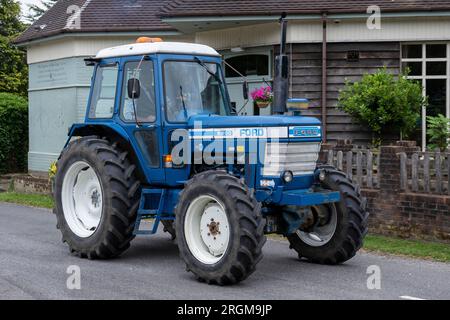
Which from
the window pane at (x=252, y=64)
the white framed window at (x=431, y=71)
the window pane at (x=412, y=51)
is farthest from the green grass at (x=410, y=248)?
the window pane at (x=252, y=64)

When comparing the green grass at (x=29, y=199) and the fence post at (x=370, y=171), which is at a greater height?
the fence post at (x=370, y=171)

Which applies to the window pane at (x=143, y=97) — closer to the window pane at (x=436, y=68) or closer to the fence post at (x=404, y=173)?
the fence post at (x=404, y=173)

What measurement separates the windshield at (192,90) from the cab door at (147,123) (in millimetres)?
196

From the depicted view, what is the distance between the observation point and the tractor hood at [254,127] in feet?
28.8

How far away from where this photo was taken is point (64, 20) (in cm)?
2212

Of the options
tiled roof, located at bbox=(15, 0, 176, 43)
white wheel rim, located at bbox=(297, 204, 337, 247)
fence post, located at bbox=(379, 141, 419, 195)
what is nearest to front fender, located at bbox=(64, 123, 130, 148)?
white wheel rim, located at bbox=(297, 204, 337, 247)

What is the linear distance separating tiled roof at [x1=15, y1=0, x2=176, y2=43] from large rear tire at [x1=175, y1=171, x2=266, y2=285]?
12.4 meters

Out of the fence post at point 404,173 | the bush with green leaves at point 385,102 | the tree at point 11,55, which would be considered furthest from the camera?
the tree at point 11,55

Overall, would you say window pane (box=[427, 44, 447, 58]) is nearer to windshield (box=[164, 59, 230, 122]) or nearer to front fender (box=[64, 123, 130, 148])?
windshield (box=[164, 59, 230, 122])

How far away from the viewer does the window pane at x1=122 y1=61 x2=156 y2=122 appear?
9.65 metres

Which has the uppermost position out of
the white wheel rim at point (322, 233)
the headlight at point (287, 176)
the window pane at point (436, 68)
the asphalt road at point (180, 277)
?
the window pane at point (436, 68)
